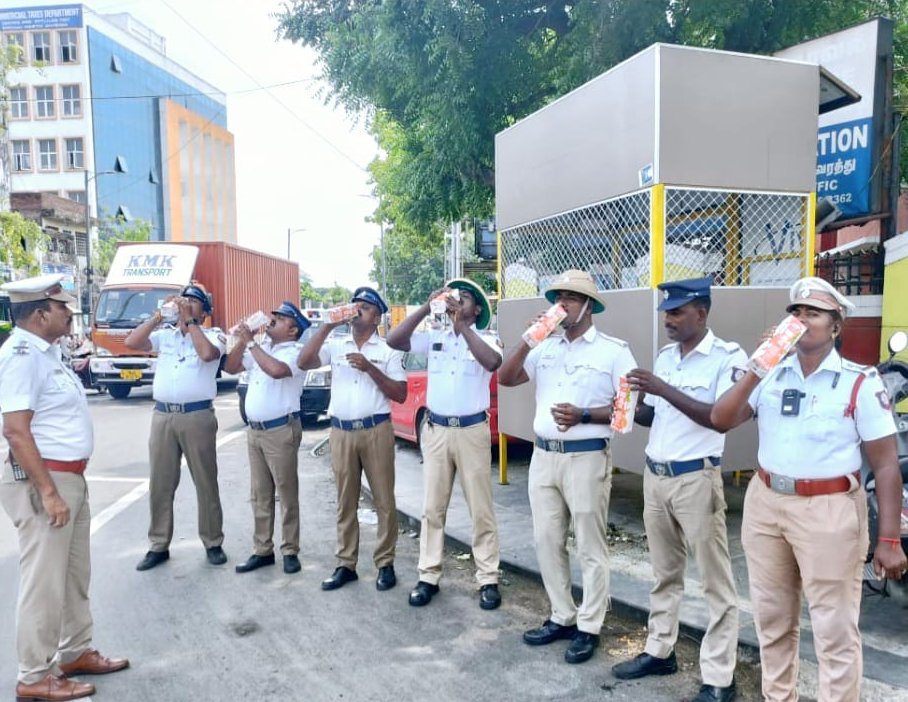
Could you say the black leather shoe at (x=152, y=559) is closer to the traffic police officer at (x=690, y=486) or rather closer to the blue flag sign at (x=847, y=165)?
the traffic police officer at (x=690, y=486)

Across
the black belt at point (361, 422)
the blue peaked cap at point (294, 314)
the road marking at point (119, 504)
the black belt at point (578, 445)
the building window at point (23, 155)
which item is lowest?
the road marking at point (119, 504)

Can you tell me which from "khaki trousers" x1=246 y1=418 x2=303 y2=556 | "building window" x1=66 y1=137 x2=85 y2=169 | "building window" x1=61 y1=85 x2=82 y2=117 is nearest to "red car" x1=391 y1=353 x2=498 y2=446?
"khaki trousers" x1=246 y1=418 x2=303 y2=556

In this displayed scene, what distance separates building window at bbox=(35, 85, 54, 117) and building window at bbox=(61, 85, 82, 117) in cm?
83

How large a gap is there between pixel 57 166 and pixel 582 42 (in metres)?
45.7

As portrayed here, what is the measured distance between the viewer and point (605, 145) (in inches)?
207

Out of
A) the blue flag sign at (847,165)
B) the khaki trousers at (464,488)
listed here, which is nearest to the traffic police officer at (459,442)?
the khaki trousers at (464,488)

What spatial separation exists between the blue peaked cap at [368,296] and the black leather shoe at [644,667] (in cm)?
264

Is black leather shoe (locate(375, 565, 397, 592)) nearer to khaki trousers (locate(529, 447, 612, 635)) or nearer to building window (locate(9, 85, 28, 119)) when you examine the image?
khaki trousers (locate(529, 447, 612, 635))

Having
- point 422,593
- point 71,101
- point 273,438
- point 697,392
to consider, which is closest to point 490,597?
point 422,593

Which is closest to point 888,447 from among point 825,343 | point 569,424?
point 825,343

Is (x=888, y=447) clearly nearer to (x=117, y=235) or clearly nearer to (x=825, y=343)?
(x=825, y=343)

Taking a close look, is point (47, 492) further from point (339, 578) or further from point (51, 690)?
point (339, 578)

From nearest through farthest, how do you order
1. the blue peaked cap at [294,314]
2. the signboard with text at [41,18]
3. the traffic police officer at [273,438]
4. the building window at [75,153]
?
the traffic police officer at [273,438], the blue peaked cap at [294,314], the signboard with text at [41,18], the building window at [75,153]

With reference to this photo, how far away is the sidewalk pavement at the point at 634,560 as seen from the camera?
146 inches
